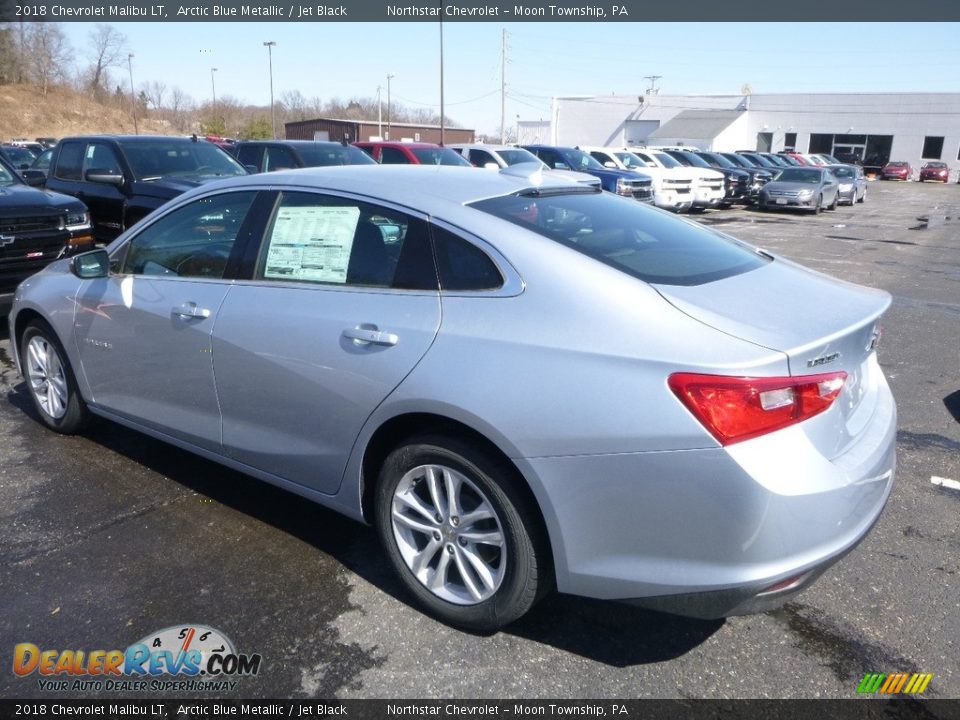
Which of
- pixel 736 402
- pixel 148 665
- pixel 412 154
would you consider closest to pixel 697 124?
pixel 412 154

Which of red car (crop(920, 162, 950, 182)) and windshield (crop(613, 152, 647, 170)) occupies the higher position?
windshield (crop(613, 152, 647, 170))

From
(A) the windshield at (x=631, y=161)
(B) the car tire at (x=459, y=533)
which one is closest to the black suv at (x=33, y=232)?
(B) the car tire at (x=459, y=533)

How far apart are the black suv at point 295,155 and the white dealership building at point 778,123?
52.5m

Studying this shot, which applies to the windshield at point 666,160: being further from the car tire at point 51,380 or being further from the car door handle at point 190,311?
the car door handle at point 190,311

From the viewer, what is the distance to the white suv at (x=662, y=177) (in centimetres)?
2122

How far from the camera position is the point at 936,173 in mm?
52469

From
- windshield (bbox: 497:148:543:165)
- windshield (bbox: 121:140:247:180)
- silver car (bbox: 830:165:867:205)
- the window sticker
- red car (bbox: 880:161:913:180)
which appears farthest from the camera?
red car (bbox: 880:161:913:180)

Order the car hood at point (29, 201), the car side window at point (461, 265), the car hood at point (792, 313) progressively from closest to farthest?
the car hood at point (792, 313)
the car side window at point (461, 265)
the car hood at point (29, 201)

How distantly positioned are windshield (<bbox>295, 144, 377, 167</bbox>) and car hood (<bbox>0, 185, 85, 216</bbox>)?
443cm

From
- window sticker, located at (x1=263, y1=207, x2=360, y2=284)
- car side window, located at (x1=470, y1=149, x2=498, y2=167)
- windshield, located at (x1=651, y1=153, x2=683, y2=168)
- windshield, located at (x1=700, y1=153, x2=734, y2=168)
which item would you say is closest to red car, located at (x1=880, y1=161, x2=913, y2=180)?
windshield, located at (x1=700, y1=153, x2=734, y2=168)

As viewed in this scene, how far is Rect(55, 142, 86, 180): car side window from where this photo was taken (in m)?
9.93

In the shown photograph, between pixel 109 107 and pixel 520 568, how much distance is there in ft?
292

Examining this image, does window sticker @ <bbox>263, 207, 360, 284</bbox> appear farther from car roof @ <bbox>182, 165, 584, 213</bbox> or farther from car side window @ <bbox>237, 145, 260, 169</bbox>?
car side window @ <bbox>237, 145, 260, 169</bbox>

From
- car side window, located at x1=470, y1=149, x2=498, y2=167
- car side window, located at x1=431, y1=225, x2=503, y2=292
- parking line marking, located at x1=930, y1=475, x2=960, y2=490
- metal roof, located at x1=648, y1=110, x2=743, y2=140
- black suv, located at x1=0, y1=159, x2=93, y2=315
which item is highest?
metal roof, located at x1=648, y1=110, x2=743, y2=140
